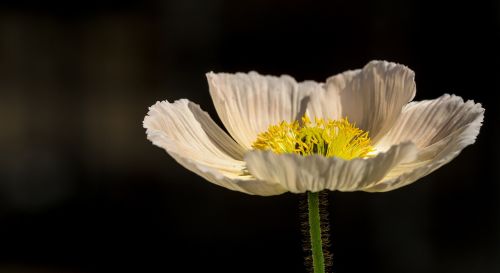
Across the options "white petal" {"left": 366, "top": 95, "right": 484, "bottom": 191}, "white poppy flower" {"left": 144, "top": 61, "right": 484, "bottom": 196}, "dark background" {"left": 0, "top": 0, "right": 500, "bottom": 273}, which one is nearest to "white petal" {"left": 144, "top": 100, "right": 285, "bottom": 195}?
"white poppy flower" {"left": 144, "top": 61, "right": 484, "bottom": 196}

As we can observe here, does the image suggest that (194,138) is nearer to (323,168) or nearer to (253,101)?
(253,101)

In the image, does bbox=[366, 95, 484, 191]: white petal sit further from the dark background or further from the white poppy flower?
the dark background

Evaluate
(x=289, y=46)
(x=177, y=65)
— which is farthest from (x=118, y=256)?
(x=289, y=46)

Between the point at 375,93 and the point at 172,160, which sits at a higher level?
the point at 172,160

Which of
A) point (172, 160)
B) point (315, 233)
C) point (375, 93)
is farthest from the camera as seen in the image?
point (172, 160)

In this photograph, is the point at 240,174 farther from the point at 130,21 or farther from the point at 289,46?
the point at 130,21

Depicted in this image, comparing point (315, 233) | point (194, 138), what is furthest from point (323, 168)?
point (194, 138)
